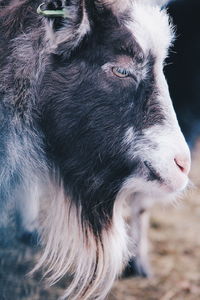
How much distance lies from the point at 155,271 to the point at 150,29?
154cm

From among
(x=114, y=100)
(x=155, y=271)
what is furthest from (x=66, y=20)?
(x=155, y=271)

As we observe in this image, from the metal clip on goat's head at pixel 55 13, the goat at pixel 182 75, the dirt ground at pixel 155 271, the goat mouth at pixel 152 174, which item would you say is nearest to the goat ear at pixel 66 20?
the metal clip on goat's head at pixel 55 13

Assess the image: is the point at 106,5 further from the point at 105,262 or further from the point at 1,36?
the point at 105,262

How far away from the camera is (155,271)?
9.89 ft

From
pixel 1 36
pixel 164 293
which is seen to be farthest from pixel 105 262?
pixel 1 36

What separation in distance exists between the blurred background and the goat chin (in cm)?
31

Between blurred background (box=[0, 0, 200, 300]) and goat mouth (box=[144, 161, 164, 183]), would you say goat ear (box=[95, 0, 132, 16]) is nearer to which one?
goat mouth (box=[144, 161, 164, 183])

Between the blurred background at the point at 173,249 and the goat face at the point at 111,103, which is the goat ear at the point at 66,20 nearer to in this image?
Result: the goat face at the point at 111,103

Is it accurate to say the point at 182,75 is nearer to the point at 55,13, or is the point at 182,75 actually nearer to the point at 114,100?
the point at 114,100

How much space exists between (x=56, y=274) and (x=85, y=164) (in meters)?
0.63

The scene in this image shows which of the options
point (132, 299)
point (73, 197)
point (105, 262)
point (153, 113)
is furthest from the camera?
point (132, 299)

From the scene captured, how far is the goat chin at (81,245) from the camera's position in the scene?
2.19 meters

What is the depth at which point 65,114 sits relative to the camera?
194 cm

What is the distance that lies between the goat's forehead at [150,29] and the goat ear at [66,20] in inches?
7.3
